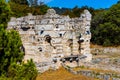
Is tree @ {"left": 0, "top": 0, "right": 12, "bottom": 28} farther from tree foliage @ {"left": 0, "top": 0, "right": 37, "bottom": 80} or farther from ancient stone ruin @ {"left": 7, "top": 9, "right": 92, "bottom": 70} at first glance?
ancient stone ruin @ {"left": 7, "top": 9, "right": 92, "bottom": 70}

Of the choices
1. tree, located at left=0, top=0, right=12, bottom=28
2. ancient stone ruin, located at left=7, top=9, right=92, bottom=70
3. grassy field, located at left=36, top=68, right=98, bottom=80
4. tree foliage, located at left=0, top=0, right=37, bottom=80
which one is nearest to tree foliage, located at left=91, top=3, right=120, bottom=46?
ancient stone ruin, located at left=7, top=9, right=92, bottom=70

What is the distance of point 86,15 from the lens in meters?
50.8

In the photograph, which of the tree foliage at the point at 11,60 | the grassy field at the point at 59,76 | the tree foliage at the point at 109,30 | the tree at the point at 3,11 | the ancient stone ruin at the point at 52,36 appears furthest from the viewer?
the tree foliage at the point at 109,30

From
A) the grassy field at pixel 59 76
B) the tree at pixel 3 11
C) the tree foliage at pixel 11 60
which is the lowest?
the grassy field at pixel 59 76

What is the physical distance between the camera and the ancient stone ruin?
48.0m

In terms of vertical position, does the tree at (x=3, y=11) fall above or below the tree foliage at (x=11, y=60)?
above

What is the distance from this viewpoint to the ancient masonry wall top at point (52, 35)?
4803cm

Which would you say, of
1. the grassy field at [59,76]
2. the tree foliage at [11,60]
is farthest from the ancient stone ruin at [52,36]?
the tree foliage at [11,60]

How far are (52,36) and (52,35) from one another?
0.12 metres

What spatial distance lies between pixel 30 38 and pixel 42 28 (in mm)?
2362

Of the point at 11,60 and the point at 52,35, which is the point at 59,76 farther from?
the point at 11,60

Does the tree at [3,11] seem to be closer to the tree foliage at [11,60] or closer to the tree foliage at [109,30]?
the tree foliage at [11,60]

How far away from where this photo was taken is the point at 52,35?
48.1 metres

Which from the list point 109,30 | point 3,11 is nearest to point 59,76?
point 3,11
